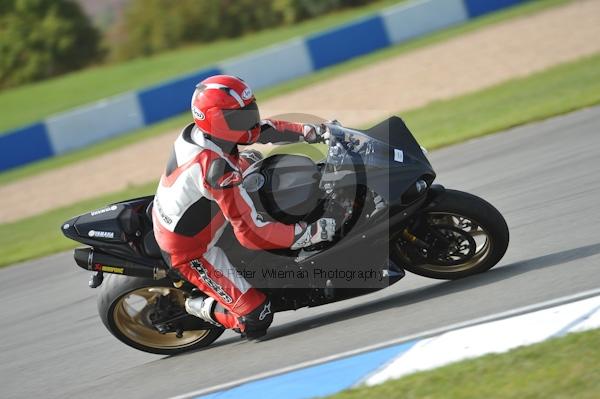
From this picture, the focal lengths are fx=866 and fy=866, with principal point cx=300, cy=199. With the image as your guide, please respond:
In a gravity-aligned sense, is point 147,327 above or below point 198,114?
below

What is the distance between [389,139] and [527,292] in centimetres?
127

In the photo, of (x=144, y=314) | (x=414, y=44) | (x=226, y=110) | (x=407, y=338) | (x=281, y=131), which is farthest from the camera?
(x=414, y=44)

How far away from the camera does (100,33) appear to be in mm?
34781

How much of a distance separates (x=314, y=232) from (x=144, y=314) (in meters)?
1.56

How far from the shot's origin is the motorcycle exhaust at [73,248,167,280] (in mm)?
5723

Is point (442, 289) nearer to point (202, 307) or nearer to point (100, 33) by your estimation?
point (202, 307)

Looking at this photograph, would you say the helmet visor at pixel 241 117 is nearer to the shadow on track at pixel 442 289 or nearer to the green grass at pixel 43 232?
the shadow on track at pixel 442 289

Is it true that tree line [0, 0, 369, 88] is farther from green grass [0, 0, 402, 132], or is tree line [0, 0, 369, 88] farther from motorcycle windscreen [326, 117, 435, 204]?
motorcycle windscreen [326, 117, 435, 204]

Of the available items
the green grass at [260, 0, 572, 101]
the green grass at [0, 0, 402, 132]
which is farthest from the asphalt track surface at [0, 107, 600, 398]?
the green grass at [0, 0, 402, 132]

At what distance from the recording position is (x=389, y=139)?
18.1 feet

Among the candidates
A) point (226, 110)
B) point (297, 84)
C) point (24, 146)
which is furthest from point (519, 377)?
point (24, 146)

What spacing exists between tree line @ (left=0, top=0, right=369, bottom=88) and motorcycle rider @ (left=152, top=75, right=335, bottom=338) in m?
25.0

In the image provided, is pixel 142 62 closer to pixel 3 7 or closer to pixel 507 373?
pixel 3 7

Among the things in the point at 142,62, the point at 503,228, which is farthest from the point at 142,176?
the point at 142,62
